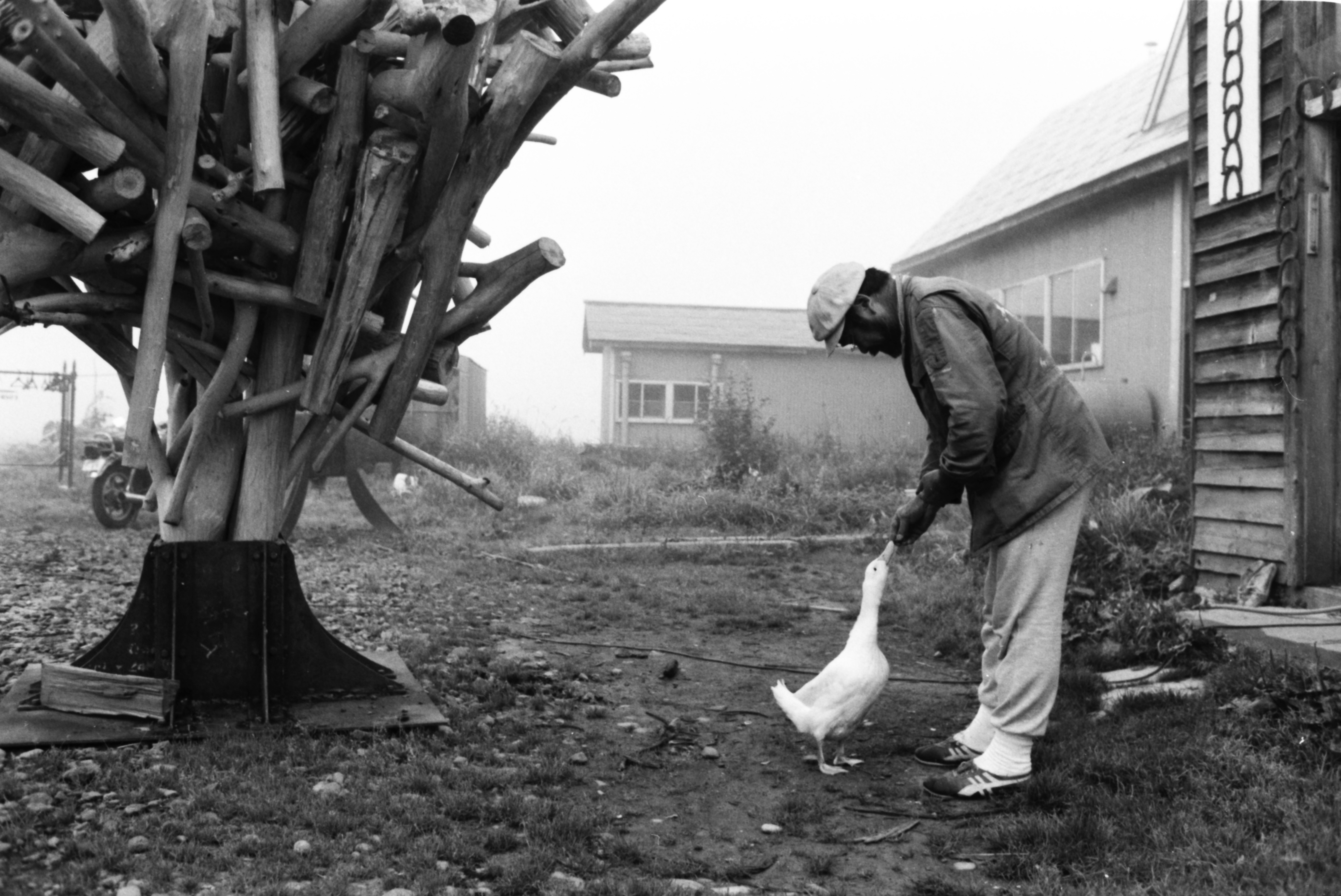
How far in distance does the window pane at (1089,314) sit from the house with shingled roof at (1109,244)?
17 millimetres

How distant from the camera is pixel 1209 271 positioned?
6539mm

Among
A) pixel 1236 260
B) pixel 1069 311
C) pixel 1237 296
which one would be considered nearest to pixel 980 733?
pixel 1237 296

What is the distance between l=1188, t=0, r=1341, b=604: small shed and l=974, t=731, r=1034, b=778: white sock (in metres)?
2.49

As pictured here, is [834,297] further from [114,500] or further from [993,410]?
[114,500]

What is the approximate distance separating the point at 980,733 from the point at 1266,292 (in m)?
3.26

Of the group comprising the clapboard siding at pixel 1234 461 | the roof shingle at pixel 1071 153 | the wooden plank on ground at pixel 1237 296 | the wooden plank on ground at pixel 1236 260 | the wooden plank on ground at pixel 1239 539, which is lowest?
the wooden plank on ground at pixel 1239 539

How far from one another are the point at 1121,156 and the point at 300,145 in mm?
10356

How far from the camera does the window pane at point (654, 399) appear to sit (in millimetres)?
24375

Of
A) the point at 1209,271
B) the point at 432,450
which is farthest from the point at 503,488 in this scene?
the point at 1209,271

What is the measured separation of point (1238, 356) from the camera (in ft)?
20.6

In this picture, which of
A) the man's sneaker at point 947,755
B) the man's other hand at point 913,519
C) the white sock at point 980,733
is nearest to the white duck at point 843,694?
the man's other hand at point 913,519

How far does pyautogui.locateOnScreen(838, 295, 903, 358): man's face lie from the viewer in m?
4.23

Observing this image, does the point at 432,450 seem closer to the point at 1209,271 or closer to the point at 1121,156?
the point at 1121,156

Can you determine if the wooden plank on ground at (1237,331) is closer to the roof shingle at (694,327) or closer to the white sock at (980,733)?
A: the white sock at (980,733)
